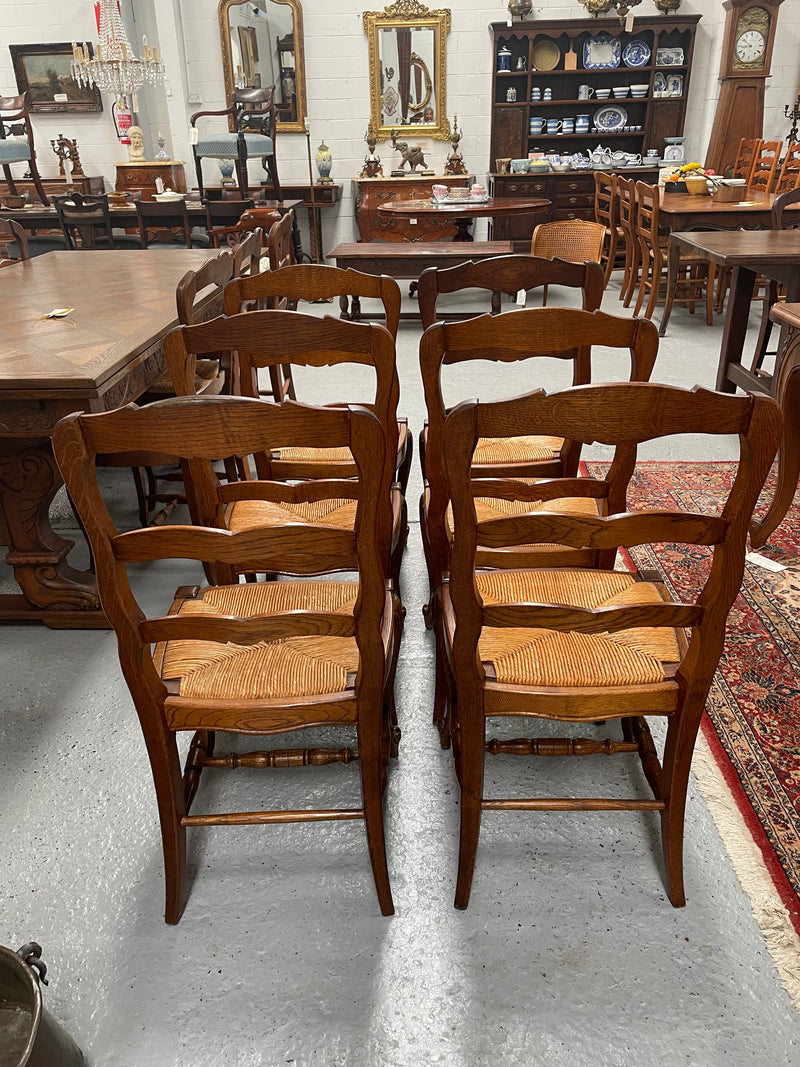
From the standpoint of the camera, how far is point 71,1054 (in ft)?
3.84

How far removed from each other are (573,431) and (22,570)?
192cm

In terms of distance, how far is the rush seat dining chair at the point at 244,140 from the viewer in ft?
22.0

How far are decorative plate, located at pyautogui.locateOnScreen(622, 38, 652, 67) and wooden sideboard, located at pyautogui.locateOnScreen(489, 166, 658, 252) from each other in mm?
965

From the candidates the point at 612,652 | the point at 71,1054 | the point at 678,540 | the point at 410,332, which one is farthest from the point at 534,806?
the point at 410,332

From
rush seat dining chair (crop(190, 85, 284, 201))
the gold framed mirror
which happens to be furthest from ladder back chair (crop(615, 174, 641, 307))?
rush seat dining chair (crop(190, 85, 284, 201))

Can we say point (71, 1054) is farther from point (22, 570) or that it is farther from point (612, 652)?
point (22, 570)

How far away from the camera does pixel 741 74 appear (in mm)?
7254

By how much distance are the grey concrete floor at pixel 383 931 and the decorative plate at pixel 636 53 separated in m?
7.85

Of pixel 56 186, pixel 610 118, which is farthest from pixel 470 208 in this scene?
pixel 56 186

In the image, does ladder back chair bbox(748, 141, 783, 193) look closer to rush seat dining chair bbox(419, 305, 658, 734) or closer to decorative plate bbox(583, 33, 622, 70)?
decorative plate bbox(583, 33, 622, 70)

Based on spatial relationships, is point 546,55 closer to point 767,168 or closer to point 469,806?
point 767,168

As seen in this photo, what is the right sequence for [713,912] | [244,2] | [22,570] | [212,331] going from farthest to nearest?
[244,2]
[22,570]
[212,331]
[713,912]

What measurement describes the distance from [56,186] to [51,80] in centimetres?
101

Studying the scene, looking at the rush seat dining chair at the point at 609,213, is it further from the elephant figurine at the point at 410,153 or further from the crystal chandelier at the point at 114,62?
the crystal chandelier at the point at 114,62
